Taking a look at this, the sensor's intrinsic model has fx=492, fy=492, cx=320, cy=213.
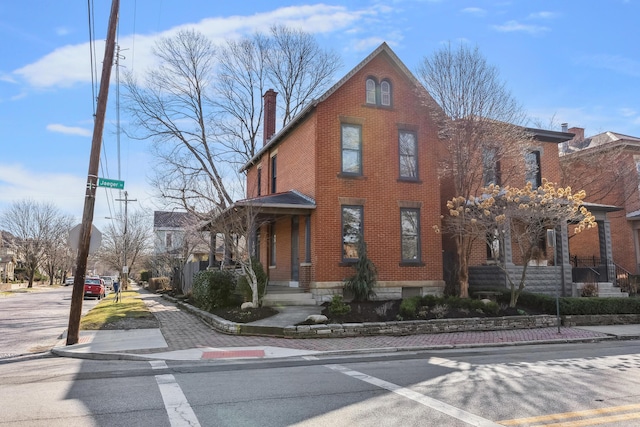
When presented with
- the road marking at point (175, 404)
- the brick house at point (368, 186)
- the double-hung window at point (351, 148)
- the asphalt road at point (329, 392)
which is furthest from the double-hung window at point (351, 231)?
the road marking at point (175, 404)

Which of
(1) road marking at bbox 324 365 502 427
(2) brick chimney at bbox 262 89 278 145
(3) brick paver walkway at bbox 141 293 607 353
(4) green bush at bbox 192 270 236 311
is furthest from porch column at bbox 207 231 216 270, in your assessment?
(1) road marking at bbox 324 365 502 427

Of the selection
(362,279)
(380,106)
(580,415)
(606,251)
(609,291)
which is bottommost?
(580,415)

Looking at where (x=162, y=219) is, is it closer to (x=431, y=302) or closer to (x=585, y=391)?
(x=431, y=302)

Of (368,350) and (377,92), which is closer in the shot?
(368,350)

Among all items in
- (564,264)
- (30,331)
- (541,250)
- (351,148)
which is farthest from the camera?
(541,250)

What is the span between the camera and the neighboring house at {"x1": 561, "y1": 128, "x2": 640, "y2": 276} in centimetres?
2648

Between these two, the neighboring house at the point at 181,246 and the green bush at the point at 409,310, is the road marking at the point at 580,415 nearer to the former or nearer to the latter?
the green bush at the point at 409,310

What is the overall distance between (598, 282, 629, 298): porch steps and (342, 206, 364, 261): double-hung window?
1003cm

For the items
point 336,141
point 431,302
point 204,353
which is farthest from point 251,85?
point 204,353

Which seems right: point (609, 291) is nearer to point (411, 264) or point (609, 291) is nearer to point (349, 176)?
point (411, 264)

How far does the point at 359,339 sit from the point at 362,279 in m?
3.92

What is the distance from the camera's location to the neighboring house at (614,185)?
26484mm

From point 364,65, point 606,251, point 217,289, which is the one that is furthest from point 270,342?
point 606,251

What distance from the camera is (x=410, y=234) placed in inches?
737
